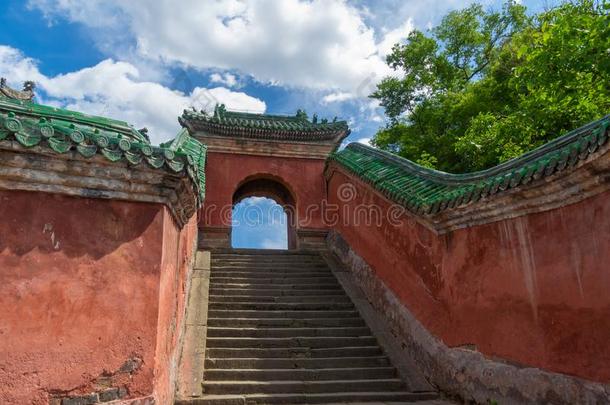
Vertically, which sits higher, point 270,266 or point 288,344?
point 270,266

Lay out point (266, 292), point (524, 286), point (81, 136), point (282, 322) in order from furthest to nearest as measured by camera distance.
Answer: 1. point (266, 292)
2. point (282, 322)
3. point (524, 286)
4. point (81, 136)

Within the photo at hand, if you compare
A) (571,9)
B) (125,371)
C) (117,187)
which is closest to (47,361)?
(125,371)

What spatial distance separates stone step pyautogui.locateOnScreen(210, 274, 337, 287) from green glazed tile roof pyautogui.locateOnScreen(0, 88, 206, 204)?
4428mm

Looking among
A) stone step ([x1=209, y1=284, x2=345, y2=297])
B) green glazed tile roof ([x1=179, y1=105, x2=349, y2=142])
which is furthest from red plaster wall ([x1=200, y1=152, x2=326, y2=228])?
stone step ([x1=209, y1=284, x2=345, y2=297])

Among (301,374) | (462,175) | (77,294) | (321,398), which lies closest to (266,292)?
(301,374)

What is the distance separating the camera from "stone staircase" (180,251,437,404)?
5.34 metres

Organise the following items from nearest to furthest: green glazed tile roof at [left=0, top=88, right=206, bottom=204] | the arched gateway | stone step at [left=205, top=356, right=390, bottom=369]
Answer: green glazed tile roof at [left=0, top=88, right=206, bottom=204] < stone step at [left=205, top=356, right=390, bottom=369] < the arched gateway

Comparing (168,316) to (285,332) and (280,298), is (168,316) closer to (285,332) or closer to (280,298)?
(285,332)

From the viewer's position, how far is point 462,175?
18.1 feet

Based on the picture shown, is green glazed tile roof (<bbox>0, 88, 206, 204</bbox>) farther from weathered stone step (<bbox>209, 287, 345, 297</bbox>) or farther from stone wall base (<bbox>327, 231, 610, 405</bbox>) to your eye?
weathered stone step (<bbox>209, 287, 345, 297</bbox>)

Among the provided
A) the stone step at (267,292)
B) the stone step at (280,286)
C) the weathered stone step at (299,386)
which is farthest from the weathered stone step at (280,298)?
the weathered stone step at (299,386)

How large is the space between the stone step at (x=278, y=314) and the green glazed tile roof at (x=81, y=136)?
3460mm

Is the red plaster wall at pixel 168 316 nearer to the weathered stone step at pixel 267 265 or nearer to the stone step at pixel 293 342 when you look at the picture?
the stone step at pixel 293 342

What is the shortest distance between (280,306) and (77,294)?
456 cm
